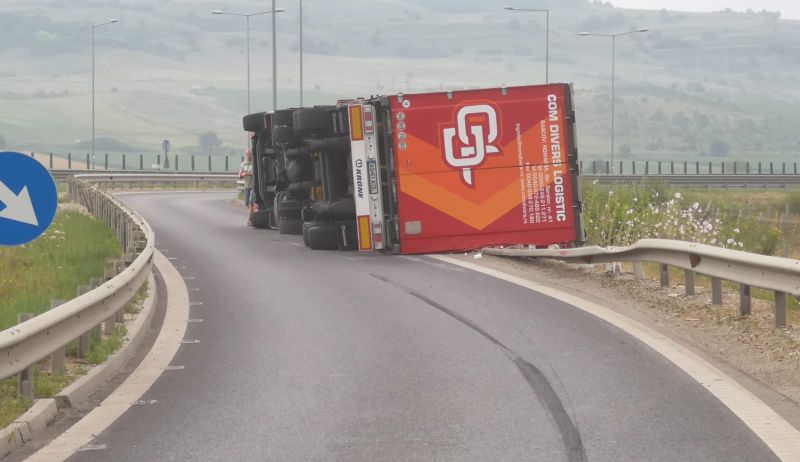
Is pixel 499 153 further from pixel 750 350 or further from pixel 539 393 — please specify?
pixel 539 393

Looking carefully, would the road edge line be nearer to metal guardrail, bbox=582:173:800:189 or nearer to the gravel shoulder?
the gravel shoulder

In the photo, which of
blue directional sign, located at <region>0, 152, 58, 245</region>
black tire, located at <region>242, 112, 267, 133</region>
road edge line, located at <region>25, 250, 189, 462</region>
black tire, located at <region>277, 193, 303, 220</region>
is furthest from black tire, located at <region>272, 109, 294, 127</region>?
blue directional sign, located at <region>0, 152, 58, 245</region>

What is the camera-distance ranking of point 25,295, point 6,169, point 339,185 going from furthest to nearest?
point 339,185 → point 25,295 → point 6,169

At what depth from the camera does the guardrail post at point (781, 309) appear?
13.4 m

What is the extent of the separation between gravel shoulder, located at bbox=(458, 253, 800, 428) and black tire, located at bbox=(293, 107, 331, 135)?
20.2ft

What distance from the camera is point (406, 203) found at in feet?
79.6

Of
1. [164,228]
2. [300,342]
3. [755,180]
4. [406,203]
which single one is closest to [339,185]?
[406,203]

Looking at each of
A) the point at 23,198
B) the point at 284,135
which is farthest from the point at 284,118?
the point at 23,198

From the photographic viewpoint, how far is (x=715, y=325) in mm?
14297

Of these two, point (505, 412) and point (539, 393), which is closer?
point (505, 412)

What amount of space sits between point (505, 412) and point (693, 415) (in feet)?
3.70

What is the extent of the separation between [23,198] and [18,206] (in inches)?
2.6

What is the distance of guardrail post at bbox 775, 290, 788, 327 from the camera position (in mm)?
13355

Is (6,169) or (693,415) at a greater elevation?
(6,169)
